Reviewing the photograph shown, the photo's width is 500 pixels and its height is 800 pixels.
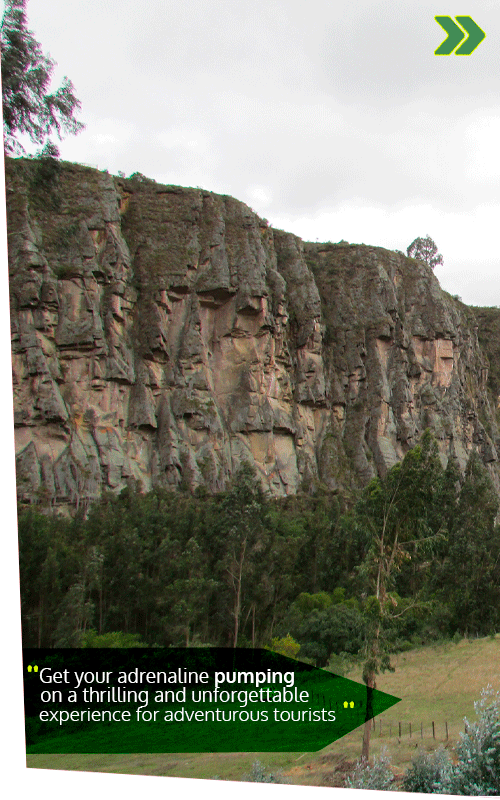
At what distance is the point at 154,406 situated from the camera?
5459 centimetres

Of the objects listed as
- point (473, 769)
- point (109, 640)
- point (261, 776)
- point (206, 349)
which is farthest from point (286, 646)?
point (206, 349)

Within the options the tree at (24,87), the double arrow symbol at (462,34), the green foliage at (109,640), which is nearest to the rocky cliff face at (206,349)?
the green foliage at (109,640)

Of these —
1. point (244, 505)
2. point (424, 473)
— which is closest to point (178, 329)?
point (244, 505)

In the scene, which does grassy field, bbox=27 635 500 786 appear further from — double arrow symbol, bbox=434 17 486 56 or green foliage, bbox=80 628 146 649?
double arrow symbol, bbox=434 17 486 56

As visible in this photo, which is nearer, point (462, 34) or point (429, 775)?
point (462, 34)

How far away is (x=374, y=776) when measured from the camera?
12734 millimetres

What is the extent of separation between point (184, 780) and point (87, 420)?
127ft

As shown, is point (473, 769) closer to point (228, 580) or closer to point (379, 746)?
point (379, 746)

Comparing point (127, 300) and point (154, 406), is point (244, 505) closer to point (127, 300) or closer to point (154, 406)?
point (154, 406)

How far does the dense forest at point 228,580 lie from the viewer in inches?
972

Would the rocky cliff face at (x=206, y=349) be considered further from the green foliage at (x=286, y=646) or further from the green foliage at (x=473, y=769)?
the green foliage at (x=473, y=769)

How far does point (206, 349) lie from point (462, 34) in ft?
156

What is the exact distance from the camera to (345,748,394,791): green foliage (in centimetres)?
1262

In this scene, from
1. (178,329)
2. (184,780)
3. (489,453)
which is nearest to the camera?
(184,780)
